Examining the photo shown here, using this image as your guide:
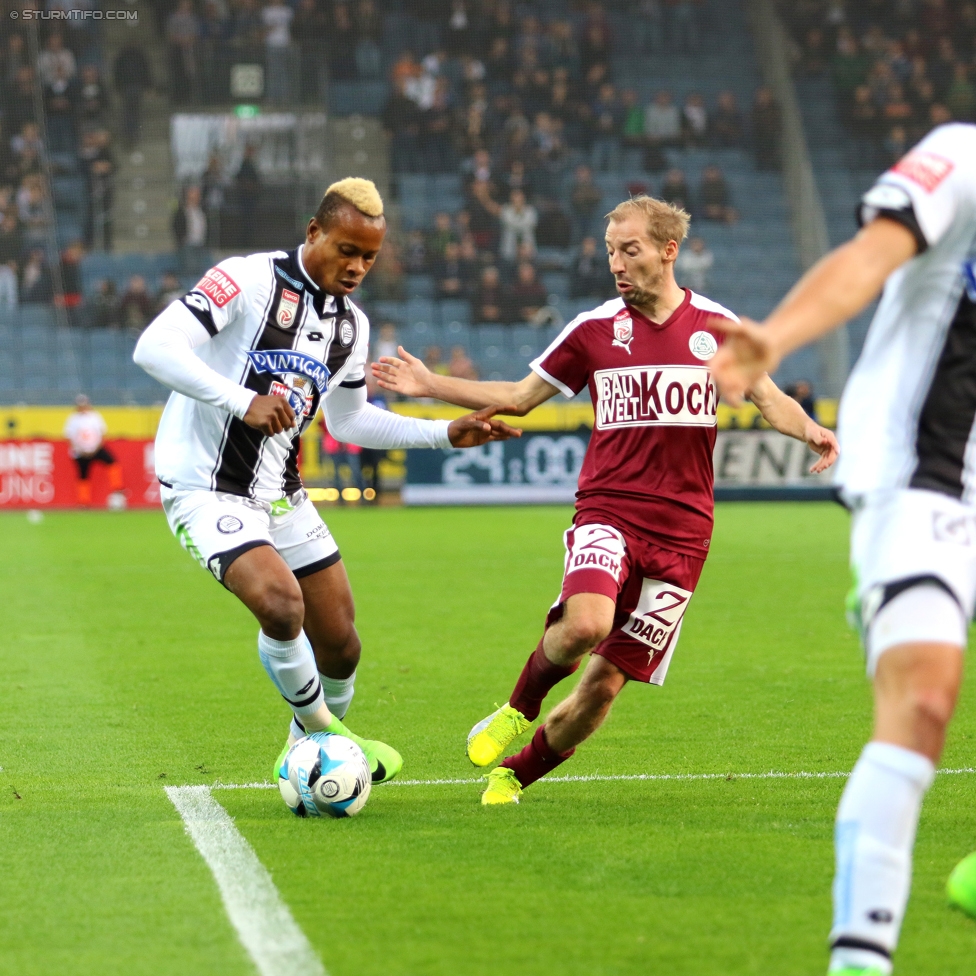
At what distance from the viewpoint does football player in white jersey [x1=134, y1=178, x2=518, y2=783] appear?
5461 millimetres

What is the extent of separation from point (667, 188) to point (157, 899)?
86.4ft

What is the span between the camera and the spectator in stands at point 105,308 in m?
27.0

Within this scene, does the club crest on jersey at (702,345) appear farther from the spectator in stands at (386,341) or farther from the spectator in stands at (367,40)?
the spectator in stands at (367,40)

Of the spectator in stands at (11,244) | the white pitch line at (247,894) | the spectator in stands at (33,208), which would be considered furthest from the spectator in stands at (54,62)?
the white pitch line at (247,894)

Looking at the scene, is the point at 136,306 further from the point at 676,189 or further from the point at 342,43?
the point at 676,189

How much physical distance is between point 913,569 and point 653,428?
8.09 feet

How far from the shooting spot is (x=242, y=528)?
5.61 meters

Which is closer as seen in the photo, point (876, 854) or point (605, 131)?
point (876, 854)

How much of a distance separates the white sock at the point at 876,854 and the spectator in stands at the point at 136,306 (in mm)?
24391

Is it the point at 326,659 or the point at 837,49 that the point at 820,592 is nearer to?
the point at 326,659

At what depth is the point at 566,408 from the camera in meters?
26.1

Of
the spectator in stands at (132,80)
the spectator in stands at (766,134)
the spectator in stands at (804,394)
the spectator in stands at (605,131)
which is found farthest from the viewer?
the spectator in stands at (766,134)

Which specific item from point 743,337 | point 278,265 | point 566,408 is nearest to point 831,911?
point 743,337

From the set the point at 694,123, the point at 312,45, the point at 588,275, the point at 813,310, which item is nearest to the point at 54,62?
the point at 312,45
